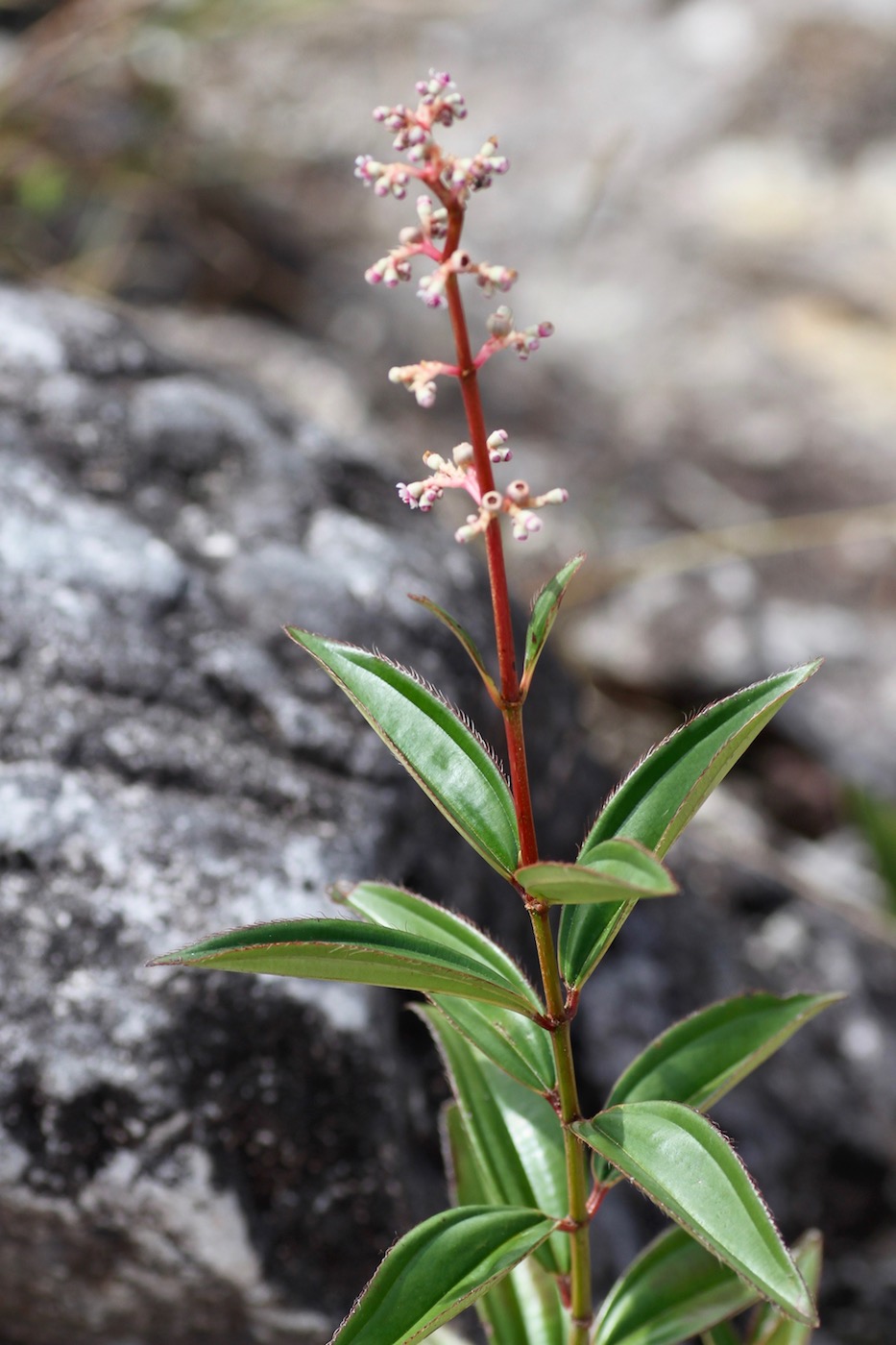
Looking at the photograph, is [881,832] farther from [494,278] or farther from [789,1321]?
[494,278]

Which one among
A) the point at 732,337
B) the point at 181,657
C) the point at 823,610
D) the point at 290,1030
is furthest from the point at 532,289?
the point at 290,1030

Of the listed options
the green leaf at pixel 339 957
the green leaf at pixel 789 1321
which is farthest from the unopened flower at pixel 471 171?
the green leaf at pixel 789 1321

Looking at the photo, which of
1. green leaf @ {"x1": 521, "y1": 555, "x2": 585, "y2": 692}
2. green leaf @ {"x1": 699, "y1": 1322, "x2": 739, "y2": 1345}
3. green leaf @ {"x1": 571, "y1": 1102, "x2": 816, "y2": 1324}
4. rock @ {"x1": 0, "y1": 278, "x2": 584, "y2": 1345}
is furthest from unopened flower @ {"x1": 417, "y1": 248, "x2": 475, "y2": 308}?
green leaf @ {"x1": 699, "y1": 1322, "x2": 739, "y2": 1345}

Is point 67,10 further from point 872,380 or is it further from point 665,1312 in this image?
point 665,1312

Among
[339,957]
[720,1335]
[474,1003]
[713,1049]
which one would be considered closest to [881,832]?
[720,1335]

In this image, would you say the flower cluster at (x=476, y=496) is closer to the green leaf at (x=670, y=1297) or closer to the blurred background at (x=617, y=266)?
the green leaf at (x=670, y=1297)

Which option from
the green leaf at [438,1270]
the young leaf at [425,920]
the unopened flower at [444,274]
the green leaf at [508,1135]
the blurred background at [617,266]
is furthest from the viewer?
the blurred background at [617,266]
